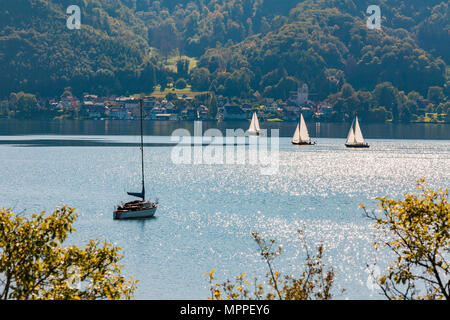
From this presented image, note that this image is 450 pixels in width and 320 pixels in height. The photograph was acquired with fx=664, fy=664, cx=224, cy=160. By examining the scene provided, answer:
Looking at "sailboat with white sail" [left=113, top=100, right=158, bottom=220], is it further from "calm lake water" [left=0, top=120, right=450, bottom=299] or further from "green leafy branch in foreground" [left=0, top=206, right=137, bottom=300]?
"green leafy branch in foreground" [left=0, top=206, right=137, bottom=300]

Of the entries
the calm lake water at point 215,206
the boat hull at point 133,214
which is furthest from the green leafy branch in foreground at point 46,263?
the boat hull at point 133,214

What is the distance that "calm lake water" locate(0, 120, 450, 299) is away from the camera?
67.0 meters

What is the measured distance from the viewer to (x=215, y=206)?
108688 millimetres

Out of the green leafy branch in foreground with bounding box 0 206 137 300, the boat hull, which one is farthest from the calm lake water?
the green leafy branch in foreground with bounding box 0 206 137 300

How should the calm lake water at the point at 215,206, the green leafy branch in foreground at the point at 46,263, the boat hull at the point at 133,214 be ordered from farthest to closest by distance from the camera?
the boat hull at the point at 133,214, the calm lake water at the point at 215,206, the green leafy branch in foreground at the point at 46,263

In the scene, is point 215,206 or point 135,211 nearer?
point 135,211

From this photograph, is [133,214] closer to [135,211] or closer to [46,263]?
[135,211]

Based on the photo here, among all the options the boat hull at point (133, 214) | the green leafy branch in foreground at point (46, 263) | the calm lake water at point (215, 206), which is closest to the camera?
the green leafy branch in foreground at point (46, 263)

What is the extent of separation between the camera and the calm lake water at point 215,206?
67000 millimetres

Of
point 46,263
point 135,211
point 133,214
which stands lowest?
point 133,214

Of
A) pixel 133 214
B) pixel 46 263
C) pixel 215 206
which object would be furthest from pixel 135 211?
pixel 46 263

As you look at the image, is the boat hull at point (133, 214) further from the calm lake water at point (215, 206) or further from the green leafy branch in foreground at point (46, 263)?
the green leafy branch in foreground at point (46, 263)

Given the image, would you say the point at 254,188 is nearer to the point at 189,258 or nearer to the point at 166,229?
the point at 166,229

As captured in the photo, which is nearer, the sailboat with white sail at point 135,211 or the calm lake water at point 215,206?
the calm lake water at point 215,206
